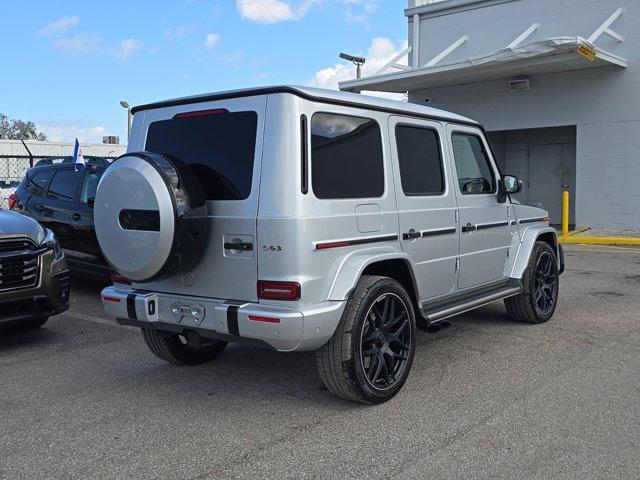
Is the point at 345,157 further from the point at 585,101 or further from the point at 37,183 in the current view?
the point at 585,101

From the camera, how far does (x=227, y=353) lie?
5.70 m

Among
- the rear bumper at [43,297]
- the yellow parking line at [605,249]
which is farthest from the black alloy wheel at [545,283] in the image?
the yellow parking line at [605,249]

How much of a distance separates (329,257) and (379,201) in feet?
2.29

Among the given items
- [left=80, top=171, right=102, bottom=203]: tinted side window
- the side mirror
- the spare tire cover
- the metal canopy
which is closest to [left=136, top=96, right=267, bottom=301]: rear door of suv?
the spare tire cover

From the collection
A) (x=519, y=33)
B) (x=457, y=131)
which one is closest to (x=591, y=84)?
(x=519, y=33)

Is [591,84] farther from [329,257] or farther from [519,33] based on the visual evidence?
[329,257]

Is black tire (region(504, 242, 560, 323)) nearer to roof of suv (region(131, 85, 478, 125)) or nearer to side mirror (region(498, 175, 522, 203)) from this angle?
side mirror (region(498, 175, 522, 203))

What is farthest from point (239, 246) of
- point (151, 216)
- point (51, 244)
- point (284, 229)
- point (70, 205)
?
point (70, 205)

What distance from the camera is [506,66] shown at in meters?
15.1

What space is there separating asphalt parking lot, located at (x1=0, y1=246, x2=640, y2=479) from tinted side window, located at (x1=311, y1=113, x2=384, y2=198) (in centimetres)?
145

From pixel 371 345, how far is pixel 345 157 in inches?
49.9

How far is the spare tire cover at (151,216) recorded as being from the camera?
3967 mm

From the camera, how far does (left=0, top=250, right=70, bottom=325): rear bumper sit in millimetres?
5582

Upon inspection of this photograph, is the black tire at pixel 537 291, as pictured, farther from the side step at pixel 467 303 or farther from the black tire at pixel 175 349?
the black tire at pixel 175 349
